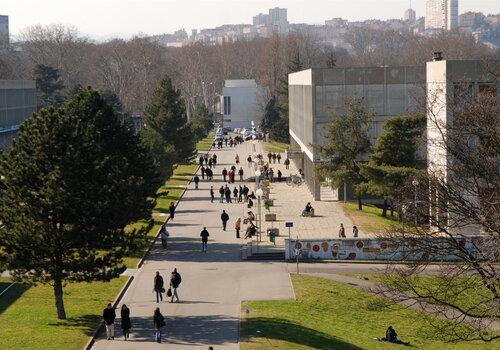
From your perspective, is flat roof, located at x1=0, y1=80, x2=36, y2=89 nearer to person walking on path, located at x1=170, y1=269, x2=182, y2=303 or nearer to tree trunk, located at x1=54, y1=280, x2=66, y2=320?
person walking on path, located at x1=170, y1=269, x2=182, y2=303

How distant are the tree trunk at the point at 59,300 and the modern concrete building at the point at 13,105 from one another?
50.1 meters

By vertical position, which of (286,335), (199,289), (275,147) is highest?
(286,335)

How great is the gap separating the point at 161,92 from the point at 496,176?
5429cm

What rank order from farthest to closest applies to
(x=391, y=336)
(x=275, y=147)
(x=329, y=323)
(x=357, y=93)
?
(x=275, y=147)
(x=357, y=93)
(x=329, y=323)
(x=391, y=336)

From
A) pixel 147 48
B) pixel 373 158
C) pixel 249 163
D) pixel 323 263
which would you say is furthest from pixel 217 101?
pixel 323 263

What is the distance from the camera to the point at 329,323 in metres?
30.2

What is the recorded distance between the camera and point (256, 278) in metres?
36.5

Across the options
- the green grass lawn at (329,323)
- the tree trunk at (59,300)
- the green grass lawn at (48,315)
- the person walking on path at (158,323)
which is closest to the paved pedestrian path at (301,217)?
the green grass lawn at (329,323)

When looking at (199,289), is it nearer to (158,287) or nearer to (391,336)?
(158,287)

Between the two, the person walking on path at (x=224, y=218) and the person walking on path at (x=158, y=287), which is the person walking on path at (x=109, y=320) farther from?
the person walking on path at (x=224, y=218)

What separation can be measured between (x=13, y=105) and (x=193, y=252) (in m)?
47.7

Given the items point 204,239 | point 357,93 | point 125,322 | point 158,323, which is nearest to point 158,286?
point 125,322

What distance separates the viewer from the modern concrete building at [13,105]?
266 feet

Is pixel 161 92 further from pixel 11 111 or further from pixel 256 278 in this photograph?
pixel 256 278
